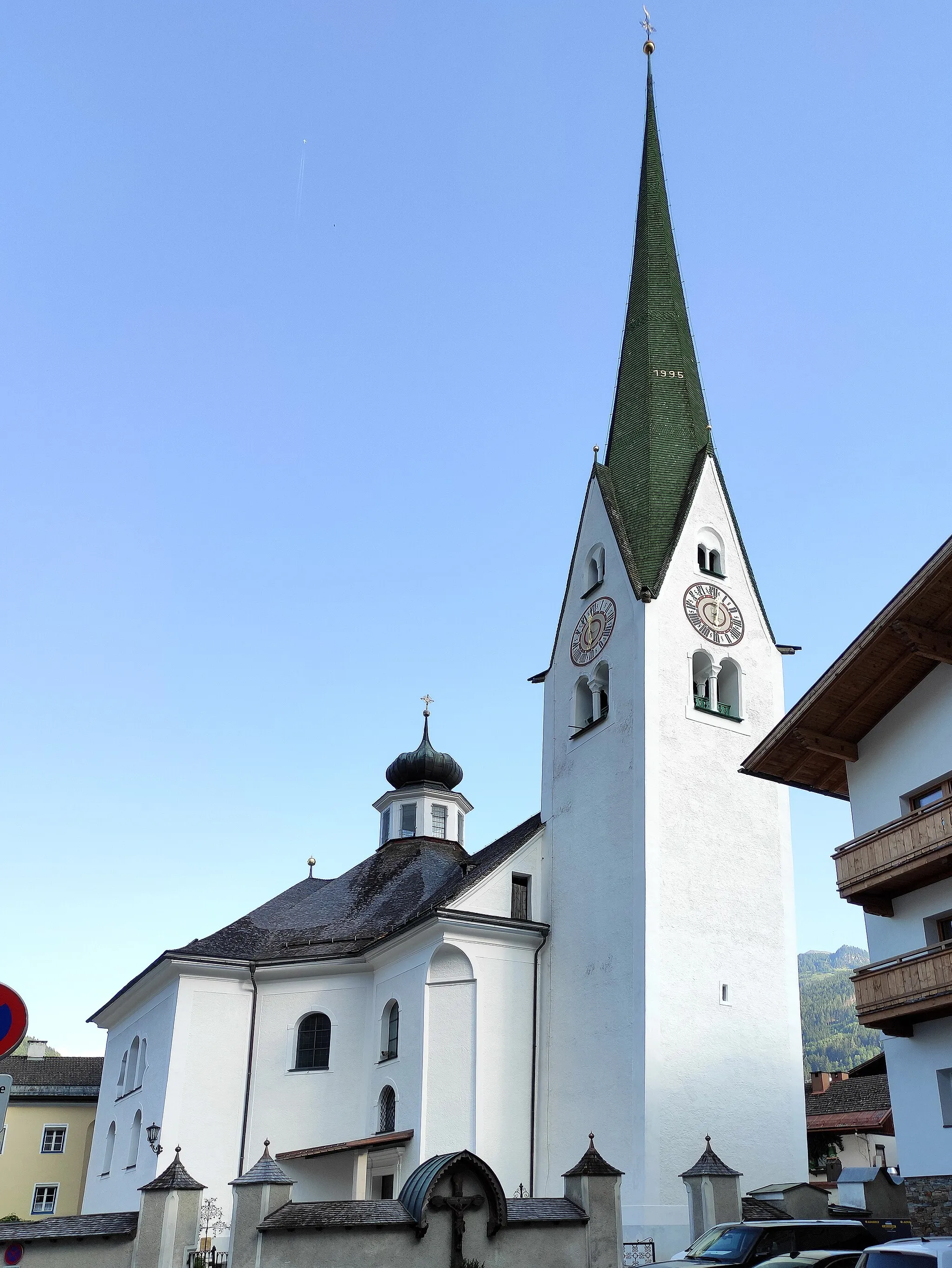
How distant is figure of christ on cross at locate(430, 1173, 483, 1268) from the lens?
50.3ft

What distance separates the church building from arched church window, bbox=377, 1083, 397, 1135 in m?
0.07

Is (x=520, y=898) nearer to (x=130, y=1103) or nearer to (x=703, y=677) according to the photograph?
(x=703, y=677)

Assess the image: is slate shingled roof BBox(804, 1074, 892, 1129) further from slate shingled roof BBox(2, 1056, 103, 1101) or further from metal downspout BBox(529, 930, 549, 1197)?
slate shingled roof BBox(2, 1056, 103, 1101)

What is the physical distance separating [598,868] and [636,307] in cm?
1888

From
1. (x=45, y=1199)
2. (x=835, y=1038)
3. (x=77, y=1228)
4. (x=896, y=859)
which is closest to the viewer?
(x=77, y=1228)

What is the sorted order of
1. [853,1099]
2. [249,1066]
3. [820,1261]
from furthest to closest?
1. [853,1099]
2. [249,1066]
3. [820,1261]

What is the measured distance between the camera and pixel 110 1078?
3550 centimetres

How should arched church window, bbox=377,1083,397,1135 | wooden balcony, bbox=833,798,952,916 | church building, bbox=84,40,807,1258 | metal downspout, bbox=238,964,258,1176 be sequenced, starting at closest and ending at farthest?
wooden balcony, bbox=833,798,952,916 < church building, bbox=84,40,807,1258 < arched church window, bbox=377,1083,397,1135 < metal downspout, bbox=238,964,258,1176

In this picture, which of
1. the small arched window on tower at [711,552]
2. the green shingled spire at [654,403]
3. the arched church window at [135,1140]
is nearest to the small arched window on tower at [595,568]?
the green shingled spire at [654,403]

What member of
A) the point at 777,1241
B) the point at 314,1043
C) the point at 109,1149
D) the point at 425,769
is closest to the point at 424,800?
the point at 425,769

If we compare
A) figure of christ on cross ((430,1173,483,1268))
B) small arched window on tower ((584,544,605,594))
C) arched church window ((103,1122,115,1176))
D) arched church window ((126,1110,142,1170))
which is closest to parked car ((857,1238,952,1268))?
figure of christ on cross ((430,1173,483,1268))

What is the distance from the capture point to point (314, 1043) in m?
30.5

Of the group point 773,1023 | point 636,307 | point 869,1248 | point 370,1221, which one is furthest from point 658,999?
point 636,307

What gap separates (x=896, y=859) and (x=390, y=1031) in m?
15.4
